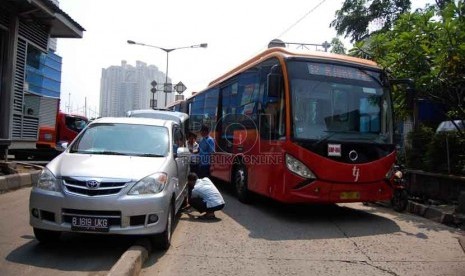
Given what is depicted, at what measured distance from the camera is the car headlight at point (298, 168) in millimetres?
8234

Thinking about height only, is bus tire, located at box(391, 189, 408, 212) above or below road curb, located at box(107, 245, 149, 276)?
above

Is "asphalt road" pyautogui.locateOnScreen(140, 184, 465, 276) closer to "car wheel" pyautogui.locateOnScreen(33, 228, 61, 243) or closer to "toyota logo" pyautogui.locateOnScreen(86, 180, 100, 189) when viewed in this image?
"toyota logo" pyautogui.locateOnScreen(86, 180, 100, 189)

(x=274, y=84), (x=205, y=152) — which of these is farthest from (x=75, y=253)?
(x=205, y=152)

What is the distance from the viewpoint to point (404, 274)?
5.73m

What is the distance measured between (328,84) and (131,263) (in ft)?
16.7

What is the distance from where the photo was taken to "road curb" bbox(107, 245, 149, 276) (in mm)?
4912

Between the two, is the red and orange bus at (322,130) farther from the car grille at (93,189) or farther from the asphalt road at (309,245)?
the car grille at (93,189)

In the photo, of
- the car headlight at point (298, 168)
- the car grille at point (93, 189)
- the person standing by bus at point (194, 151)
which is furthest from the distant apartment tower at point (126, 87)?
the car grille at point (93, 189)

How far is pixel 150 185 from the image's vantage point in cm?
609

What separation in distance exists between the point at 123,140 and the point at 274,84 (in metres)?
2.97

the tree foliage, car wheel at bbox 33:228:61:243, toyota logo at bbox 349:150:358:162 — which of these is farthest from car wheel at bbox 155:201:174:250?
the tree foliage

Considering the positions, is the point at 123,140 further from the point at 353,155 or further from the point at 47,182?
the point at 353,155

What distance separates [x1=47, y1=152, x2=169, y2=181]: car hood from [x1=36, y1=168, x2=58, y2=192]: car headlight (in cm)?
6

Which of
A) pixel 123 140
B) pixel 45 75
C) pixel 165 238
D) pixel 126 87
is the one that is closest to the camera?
pixel 165 238
